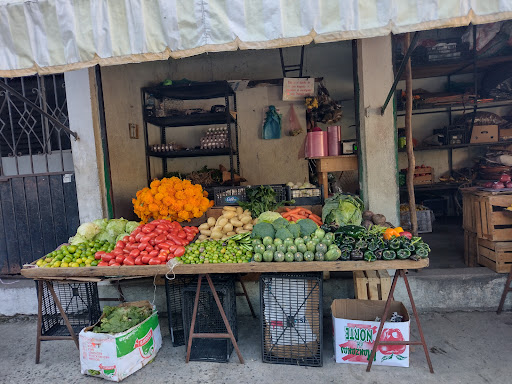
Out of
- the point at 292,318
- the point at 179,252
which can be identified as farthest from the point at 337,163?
the point at 179,252

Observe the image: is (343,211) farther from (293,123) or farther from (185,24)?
(293,123)

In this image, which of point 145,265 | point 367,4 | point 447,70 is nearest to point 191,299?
point 145,265

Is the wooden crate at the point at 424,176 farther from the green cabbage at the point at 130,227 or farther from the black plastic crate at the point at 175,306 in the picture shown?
the green cabbage at the point at 130,227

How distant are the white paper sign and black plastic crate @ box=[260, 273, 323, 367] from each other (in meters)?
4.20

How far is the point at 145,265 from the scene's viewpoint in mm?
3377

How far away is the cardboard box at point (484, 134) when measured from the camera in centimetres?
697

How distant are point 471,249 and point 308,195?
8.50 feet

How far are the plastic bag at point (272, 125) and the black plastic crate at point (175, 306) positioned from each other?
414cm

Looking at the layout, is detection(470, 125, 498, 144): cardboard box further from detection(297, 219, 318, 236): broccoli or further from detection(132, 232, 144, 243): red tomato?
detection(132, 232, 144, 243): red tomato

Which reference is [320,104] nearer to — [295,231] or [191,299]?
[295,231]

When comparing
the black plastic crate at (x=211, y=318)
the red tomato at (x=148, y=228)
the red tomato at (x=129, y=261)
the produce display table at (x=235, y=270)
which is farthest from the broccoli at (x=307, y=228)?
the red tomato at (x=129, y=261)

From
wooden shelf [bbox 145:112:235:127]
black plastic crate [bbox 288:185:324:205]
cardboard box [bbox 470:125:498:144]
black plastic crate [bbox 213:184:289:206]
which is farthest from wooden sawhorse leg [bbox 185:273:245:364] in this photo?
cardboard box [bbox 470:125:498:144]

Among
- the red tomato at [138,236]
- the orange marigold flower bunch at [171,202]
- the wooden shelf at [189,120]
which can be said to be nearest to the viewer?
the red tomato at [138,236]

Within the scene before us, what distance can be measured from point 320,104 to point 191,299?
4873 millimetres
